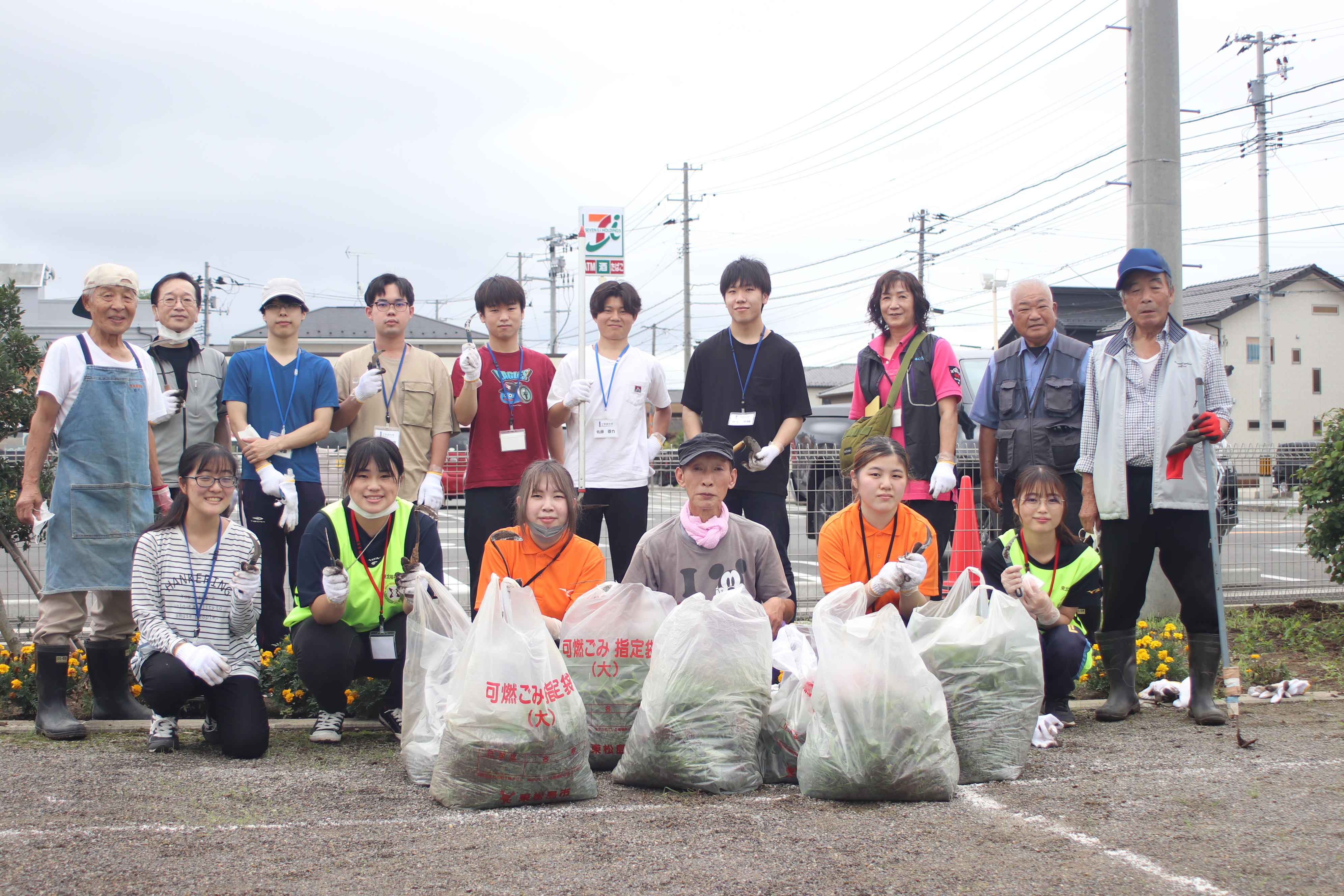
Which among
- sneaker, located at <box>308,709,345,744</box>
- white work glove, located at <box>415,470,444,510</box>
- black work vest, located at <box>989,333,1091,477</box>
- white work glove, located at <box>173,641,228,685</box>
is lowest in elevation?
sneaker, located at <box>308,709,345,744</box>

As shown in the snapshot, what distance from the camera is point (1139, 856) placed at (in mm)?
2471

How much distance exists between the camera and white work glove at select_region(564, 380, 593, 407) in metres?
4.59

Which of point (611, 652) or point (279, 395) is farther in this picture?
point (279, 395)

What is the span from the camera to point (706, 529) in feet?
12.0

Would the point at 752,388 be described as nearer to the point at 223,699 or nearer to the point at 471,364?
the point at 471,364

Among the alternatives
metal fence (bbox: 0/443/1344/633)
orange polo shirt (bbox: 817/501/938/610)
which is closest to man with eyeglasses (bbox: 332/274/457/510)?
metal fence (bbox: 0/443/1344/633)

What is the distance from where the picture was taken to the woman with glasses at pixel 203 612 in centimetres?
360

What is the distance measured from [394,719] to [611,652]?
123 cm

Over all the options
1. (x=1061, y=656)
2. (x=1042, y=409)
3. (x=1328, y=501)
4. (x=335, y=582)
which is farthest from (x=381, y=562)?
(x=1328, y=501)

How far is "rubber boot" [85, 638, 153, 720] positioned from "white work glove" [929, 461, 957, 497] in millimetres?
3592

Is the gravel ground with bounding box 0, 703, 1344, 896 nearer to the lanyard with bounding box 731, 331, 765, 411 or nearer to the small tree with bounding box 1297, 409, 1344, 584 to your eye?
the lanyard with bounding box 731, 331, 765, 411

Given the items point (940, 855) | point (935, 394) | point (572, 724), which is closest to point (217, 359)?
point (572, 724)

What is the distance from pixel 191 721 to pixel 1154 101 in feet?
20.6

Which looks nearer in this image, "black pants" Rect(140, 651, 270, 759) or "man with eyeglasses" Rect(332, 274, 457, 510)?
"black pants" Rect(140, 651, 270, 759)
